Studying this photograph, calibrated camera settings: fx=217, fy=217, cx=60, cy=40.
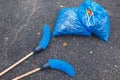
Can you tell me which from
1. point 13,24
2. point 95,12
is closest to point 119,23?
point 95,12

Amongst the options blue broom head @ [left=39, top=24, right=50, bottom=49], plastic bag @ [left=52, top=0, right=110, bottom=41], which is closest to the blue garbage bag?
plastic bag @ [left=52, top=0, right=110, bottom=41]

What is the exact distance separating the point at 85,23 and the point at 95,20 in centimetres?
11

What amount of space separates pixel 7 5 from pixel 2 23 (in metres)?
0.30

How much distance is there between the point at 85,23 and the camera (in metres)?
2.33

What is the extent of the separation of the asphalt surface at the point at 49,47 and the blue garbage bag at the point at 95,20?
0.09 meters

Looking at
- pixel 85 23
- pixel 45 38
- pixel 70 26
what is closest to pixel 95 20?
pixel 85 23

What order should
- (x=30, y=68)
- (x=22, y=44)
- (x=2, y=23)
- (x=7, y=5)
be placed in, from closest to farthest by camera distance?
(x=30, y=68)
(x=22, y=44)
(x=2, y=23)
(x=7, y=5)

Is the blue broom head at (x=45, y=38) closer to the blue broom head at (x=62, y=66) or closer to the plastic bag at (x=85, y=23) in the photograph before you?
the plastic bag at (x=85, y=23)

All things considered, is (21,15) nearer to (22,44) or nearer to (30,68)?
(22,44)

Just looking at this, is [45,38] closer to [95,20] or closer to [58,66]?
[58,66]

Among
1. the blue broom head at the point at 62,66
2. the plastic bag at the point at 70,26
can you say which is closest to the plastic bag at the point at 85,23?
the plastic bag at the point at 70,26

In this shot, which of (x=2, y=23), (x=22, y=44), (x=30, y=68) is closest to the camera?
(x=30, y=68)

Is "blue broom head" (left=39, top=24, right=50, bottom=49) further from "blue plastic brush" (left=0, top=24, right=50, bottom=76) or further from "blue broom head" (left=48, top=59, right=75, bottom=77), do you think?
"blue broom head" (left=48, top=59, right=75, bottom=77)

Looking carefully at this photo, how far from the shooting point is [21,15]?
8.40 feet
